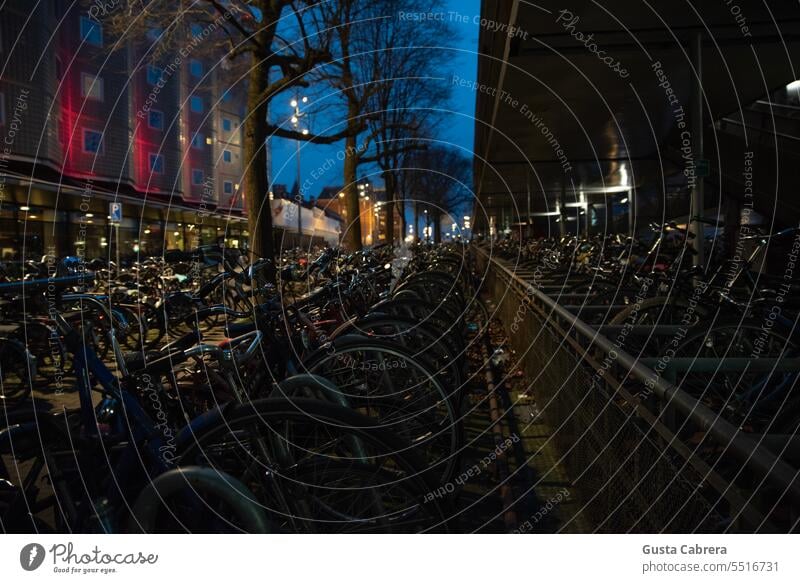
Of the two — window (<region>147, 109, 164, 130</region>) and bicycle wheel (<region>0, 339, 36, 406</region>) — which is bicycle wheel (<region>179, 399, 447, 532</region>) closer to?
bicycle wheel (<region>0, 339, 36, 406</region>)

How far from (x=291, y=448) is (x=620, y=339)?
2.61 m

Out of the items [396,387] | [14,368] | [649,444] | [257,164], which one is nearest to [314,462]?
[649,444]

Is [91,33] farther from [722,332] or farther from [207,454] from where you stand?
[207,454]

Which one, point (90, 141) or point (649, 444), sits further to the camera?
point (90, 141)

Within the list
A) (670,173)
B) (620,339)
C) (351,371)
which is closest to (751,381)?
(620,339)

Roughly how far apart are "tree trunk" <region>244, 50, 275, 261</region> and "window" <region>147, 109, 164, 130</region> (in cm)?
2592

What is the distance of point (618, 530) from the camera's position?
2.71 metres

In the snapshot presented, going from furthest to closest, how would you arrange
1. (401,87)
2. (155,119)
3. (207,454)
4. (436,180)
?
(436,180), (155,119), (401,87), (207,454)

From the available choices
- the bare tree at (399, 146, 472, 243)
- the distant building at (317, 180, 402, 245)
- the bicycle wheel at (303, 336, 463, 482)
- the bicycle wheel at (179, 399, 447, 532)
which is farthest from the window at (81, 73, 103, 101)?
the bicycle wheel at (179, 399, 447, 532)

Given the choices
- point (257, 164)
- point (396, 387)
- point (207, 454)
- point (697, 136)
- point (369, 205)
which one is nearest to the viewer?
point (207, 454)

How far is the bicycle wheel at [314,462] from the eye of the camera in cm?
214

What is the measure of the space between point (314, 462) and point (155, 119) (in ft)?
114

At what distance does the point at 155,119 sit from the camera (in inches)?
1329

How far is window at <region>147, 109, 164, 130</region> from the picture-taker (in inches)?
1312
